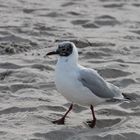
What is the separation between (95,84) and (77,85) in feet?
0.78

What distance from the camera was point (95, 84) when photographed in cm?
648

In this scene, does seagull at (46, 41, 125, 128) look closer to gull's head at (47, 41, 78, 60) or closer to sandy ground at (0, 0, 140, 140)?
gull's head at (47, 41, 78, 60)

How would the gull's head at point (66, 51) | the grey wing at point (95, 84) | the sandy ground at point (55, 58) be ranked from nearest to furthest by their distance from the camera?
the sandy ground at point (55, 58), the grey wing at point (95, 84), the gull's head at point (66, 51)

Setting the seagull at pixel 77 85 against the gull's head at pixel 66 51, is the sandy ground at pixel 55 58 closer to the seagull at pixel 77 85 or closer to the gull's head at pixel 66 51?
the seagull at pixel 77 85

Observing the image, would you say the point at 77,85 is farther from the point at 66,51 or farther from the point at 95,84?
the point at 66,51

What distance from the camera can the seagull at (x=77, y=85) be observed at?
6.32 m

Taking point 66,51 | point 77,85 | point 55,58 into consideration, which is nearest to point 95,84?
point 77,85

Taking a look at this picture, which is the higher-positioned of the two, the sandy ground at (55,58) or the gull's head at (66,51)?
the gull's head at (66,51)

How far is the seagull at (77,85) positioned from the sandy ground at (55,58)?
0.24 meters

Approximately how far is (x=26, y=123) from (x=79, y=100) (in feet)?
1.85

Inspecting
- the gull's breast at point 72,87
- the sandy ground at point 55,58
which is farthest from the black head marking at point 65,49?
the sandy ground at point 55,58

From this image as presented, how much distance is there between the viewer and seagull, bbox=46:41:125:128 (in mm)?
6324

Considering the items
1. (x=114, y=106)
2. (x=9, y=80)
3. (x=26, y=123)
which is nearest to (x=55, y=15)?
(x=9, y=80)

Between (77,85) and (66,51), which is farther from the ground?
(66,51)
